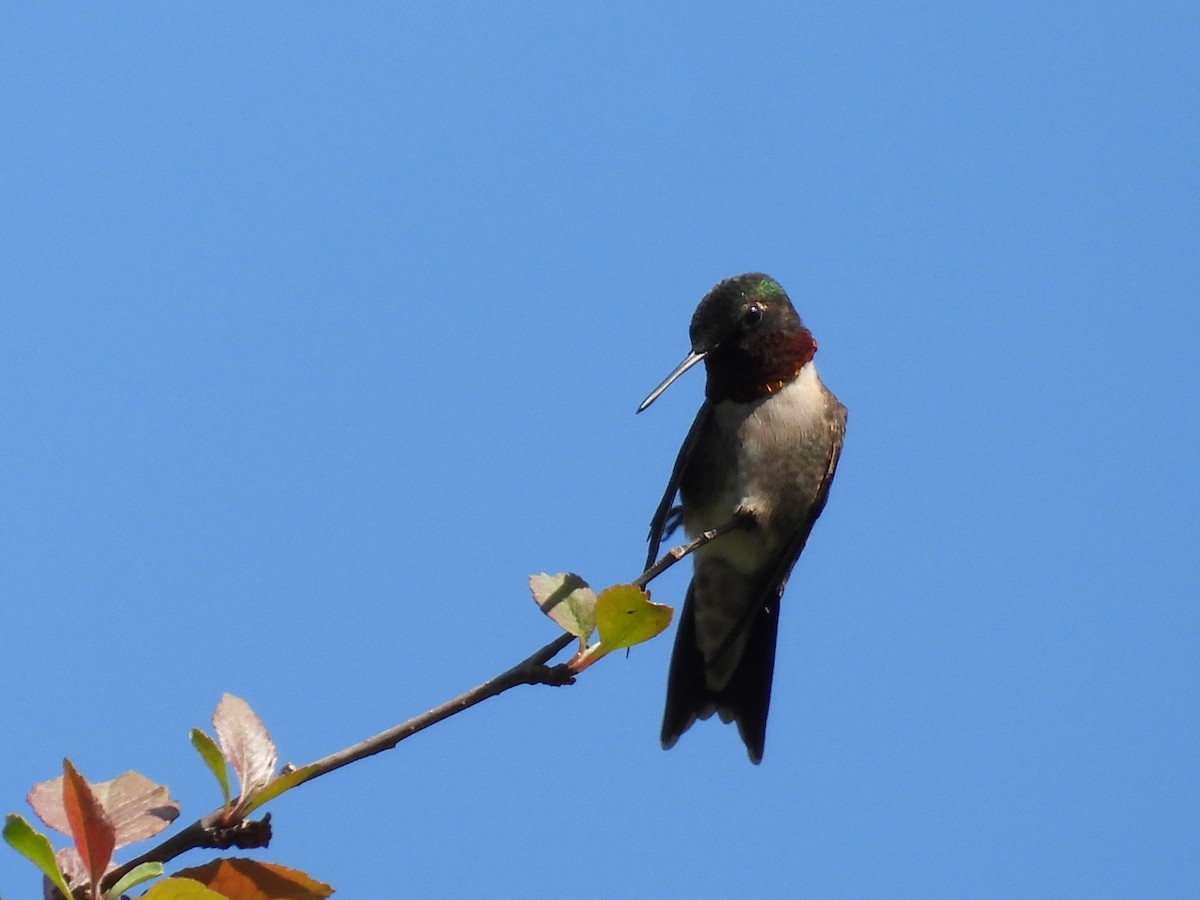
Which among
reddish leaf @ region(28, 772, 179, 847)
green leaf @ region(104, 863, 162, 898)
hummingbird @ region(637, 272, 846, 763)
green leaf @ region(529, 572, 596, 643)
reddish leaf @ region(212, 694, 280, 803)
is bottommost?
green leaf @ region(104, 863, 162, 898)

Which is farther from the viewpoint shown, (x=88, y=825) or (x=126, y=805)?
(x=126, y=805)

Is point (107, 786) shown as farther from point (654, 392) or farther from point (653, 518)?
point (653, 518)

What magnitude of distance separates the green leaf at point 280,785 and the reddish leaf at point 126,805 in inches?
4.1

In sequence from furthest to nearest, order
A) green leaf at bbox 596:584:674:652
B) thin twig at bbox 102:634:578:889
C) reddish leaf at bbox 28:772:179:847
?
green leaf at bbox 596:584:674:652
reddish leaf at bbox 28:772:179:847
thin twig at bbox 102:634:578:889

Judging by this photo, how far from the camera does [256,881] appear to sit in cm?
137

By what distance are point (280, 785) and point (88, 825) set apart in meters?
0.18

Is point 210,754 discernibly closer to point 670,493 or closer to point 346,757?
point 346,757

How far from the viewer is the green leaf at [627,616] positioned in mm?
1743

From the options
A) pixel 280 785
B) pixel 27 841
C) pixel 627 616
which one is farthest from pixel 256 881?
pixel 627 616

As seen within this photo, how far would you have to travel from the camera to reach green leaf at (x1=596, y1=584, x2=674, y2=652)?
1743 mm

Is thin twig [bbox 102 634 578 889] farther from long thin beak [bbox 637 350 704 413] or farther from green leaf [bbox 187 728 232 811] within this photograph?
long thin beak [bbox 637 350 704 413]

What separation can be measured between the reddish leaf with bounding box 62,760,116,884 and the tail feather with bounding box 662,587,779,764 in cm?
352

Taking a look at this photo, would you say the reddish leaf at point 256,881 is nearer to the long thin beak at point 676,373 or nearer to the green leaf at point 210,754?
the green leaf at point 210,754

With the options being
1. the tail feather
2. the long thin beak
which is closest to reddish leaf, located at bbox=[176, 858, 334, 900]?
the long thin beak
